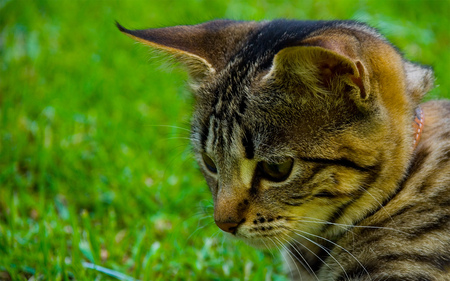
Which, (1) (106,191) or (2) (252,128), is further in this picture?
(1) (106,191)

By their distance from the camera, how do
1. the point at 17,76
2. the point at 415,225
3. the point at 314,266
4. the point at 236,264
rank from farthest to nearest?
the point at 17,76 → the point at 236,264 → the point at 314,266 → the point at 415,225

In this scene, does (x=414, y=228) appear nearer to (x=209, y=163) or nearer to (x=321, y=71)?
(x=321, y=71)

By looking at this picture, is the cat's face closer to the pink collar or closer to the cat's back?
the cat's back

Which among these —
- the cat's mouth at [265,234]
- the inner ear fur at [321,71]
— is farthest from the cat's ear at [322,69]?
the cat's mouth at [265,234]

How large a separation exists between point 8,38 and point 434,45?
438 cm

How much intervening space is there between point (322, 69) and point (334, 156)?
38 cm

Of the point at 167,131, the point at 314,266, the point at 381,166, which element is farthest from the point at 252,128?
the point at 167,131

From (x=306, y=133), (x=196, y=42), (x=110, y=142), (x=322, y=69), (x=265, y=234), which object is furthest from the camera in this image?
(x=110, y=142)

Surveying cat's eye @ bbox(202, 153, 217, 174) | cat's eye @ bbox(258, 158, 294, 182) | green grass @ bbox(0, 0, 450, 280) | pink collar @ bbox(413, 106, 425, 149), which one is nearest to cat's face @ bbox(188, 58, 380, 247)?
cat's eye @ bbox(258, 158, 294, 182)

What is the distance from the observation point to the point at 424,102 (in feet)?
8.73

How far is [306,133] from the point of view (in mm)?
2158

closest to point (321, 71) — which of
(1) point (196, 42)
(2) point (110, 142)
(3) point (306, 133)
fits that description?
(3) point (306, 133)

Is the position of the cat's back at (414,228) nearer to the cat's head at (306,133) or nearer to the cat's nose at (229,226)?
the cat's head at (306,133)

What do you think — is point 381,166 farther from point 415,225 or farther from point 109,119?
point 109,119
